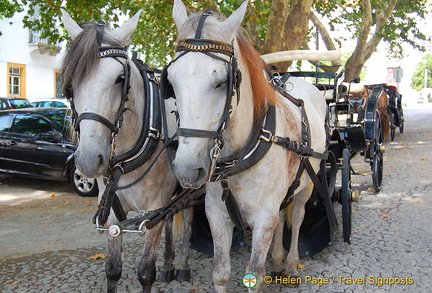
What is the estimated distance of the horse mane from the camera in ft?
9.16

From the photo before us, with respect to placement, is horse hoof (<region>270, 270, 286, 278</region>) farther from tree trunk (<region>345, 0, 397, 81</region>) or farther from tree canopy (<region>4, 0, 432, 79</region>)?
tree trunk (<region>345, 0, 397, 81</region>)

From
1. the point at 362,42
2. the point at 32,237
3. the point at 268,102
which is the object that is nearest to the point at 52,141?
the point at 32,237

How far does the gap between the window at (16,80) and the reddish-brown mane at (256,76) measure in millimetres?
25580

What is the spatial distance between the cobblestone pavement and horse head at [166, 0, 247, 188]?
2.12 metres

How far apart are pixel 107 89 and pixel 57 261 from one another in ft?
9.31

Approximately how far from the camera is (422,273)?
4.30m

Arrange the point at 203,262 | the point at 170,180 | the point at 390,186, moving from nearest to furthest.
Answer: the point at 170,180 → the point at 203,262 → the point at 390,186

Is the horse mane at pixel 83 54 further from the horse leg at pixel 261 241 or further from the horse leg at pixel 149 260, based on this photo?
the horse leg at pixel 261 241

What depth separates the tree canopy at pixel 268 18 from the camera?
9828 mm

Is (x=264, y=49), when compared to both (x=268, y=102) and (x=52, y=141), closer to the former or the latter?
(x=52, y=141)

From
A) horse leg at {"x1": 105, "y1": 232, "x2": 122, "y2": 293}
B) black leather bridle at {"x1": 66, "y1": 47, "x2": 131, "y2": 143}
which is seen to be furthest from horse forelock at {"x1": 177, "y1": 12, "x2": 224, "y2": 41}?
horse leg at {"x1": 105, "y1": 232, "x2": 122, "y2": 293}

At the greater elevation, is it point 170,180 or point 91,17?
point 91,17

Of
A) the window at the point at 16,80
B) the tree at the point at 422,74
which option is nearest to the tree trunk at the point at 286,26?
the window at the point at 16,80

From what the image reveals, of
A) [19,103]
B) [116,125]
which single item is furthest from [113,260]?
[19,103]
